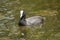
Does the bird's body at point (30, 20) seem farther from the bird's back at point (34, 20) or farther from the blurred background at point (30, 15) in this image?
the blurred background at point (30, 15)

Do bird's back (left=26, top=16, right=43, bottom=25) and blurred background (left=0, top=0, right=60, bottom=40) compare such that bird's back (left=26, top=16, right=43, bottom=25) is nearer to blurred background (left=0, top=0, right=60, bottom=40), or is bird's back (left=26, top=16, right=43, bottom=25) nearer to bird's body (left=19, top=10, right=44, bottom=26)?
bird's body (left=19, top=10, right=44, bottom=26)

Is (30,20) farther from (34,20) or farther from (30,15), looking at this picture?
(30,15)

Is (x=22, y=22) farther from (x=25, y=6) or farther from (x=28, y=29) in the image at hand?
(x=25, y=6)

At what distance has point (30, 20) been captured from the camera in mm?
13641

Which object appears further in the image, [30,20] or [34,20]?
[34,20]

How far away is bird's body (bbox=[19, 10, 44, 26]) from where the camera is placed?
1338 centimetres

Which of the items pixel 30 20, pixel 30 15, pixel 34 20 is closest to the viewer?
pixel 30 20

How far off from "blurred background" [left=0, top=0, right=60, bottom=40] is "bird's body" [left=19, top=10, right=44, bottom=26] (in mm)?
237

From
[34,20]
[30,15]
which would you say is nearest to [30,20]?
[34,20]

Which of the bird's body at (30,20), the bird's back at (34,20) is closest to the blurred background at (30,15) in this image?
the bird's body at (30,20)

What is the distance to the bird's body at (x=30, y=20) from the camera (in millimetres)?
13378

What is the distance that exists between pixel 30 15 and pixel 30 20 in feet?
2.76

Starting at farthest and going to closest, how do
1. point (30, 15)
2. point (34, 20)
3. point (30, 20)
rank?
point (30, 15)
point (34, 20)
point (30, 20)

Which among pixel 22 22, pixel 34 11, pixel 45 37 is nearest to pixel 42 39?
pixel 45 37
